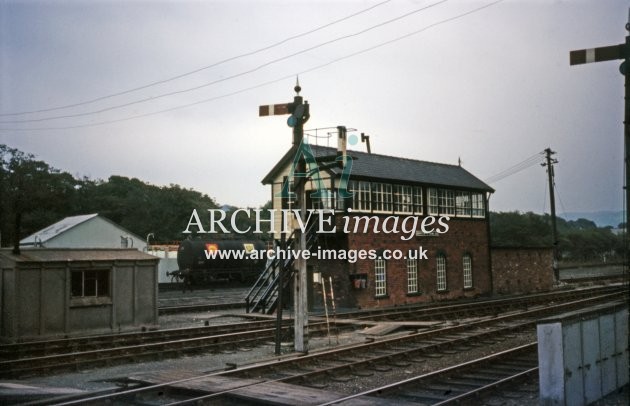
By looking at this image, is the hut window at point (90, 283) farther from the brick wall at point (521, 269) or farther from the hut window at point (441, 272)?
the brick wall at point (521, 269)

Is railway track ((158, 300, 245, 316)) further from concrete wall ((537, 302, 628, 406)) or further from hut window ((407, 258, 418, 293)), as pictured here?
concrete wall ((537, 302, 628, 406))

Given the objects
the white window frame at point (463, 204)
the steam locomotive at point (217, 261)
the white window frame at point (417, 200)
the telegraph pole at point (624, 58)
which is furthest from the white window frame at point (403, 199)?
the telegraph pole at point (624, 58)

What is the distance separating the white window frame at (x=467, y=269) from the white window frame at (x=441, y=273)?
180 centimetres

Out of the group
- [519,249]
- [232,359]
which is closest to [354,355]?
[232,359]

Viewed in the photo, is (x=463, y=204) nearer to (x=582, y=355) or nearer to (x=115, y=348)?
(x=115, y=348)

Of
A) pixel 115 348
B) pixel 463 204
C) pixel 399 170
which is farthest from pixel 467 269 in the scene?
pixel 115 348

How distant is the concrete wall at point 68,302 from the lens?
46.6ft

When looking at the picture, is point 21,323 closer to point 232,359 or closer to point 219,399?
point 232,359

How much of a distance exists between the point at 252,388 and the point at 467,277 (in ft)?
73.7

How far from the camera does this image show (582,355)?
26.2 ft

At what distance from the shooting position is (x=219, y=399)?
8.57 m

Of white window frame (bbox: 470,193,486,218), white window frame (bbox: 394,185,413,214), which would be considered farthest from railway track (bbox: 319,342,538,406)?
white window frame (bbox: 470,193,486,218)

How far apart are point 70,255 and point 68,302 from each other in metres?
1.30

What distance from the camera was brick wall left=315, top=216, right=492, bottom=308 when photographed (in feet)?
77.8
